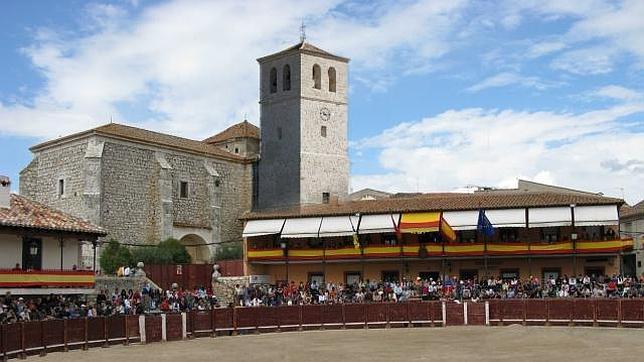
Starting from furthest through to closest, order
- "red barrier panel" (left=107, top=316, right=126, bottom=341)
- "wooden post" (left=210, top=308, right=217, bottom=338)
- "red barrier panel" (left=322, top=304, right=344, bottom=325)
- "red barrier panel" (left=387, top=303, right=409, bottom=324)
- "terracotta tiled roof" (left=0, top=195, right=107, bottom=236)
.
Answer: "red barrier panel" (left=322, top=304, right=344, bottom=325)
"red barrier panel" (left=387, top=303, right=409, bottom=324)
"terracotta tiled roof" (left=0, top=195, right=107, bottom=236)
"wooden post" (left=210, top=308, right=217, bottom=338)
"red barrier panel" (left=107, top=316, right=126, bottom=341)

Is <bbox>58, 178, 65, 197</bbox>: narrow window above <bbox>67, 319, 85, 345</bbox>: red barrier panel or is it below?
above

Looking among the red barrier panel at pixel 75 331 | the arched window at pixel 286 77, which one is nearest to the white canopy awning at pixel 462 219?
the red barrier panel at pixel 75 331

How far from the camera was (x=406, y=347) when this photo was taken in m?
27.5

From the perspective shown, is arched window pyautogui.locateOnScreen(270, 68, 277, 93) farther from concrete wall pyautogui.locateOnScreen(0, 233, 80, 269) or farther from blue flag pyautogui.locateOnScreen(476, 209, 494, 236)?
concrete wall pyautogui.locateOnScreen(0, 233, 80, 269)

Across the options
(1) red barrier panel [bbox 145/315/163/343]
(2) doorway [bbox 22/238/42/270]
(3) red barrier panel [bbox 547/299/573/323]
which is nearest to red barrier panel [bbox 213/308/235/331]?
(1) red barrier panel [bbox 145/315/163/343]

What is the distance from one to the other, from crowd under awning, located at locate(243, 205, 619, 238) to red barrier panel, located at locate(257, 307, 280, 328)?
12986mm

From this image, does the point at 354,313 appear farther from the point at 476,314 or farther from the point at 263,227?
the point at 263,227

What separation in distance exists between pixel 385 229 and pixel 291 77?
26.7 m

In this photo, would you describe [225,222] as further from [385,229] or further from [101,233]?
[101,233]

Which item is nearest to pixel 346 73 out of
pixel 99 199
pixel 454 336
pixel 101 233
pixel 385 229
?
pixel 99 199

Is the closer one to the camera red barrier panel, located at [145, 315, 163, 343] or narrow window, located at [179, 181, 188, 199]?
red barrier panel, located at [145, 315, 163, 343]

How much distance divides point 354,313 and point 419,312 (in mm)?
2477

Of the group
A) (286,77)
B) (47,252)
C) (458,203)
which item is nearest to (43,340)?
(47,252)

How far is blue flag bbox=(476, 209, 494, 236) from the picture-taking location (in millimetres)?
44719
